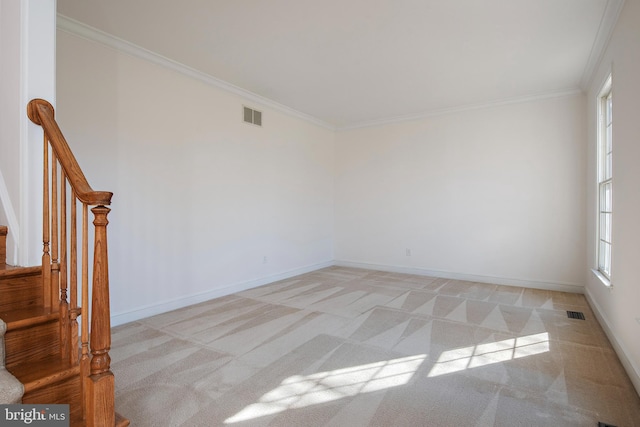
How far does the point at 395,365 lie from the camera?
8.11 ft

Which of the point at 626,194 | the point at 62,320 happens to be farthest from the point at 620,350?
the point at 62,320

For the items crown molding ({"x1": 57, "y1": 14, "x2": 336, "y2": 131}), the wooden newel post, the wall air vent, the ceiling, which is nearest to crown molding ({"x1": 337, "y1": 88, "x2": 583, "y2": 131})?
the ceiling

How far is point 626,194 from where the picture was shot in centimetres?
248

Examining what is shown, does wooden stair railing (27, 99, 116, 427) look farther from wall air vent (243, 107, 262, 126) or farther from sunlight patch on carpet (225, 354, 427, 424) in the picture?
wall air vent (243, 107, 262, 126)

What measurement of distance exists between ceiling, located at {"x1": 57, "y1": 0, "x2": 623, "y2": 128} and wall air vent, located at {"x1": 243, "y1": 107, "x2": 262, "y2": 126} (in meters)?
0.28

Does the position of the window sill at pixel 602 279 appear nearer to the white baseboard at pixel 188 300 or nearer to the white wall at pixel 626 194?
the white wall at pixel 626 194

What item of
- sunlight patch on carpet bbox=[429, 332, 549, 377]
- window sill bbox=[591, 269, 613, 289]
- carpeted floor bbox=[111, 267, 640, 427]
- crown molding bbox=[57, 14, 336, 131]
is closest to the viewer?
carpeted floor bbox=[111, 267, 640, 427]

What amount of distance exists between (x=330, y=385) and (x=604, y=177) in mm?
3741

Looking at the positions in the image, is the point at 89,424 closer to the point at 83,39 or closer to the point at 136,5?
the point at 136,5

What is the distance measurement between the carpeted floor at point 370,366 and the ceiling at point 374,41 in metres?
2.83

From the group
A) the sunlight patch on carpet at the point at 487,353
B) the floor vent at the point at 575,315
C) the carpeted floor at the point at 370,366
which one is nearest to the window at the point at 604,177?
the floor vent at the point at 575,315

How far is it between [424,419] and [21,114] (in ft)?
9.04

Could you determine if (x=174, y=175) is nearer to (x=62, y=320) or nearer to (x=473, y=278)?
(x=62, y=320)

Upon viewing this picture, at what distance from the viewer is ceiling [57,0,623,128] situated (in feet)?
8.96
